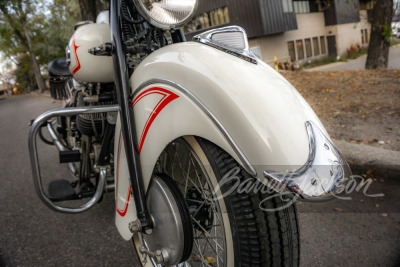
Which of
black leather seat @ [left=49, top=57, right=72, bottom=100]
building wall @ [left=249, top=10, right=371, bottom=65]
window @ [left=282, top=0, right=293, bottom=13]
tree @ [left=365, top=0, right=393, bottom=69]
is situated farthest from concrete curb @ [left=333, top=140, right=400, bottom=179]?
window @ [left=282, top=0, right=293, bottom=13]

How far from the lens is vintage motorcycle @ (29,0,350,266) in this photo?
1044 millimetres

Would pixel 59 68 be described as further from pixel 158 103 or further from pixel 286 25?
pixel 286 25

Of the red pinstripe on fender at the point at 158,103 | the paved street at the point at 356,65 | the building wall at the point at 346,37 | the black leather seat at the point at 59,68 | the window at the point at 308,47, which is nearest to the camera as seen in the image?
the red pinstripe on fender at the point at 158,103

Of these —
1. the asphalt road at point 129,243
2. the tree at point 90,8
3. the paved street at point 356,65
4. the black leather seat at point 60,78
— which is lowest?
the paved street at point 356,65

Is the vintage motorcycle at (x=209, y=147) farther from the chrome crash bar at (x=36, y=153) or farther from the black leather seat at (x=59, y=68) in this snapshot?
the black leather seat at (x=59, y=68)

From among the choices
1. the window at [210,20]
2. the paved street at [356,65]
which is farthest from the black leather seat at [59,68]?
the window at [210,20]

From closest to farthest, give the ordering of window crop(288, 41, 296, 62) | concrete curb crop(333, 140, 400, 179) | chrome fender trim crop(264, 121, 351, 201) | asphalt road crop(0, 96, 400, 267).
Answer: chrome fender trim crop(264, 121, 351, 201), asphalt road crop(0, 96, 400, 267), concrete curb crop(333, 140, 400, 179), window crop(288, 41, 296, 62)

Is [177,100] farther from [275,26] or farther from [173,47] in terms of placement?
[275,26]

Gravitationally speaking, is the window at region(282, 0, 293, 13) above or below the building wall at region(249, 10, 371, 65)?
above

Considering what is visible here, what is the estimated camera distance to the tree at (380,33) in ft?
24.8

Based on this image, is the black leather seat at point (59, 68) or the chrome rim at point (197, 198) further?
the black leather seat at point (59, 68)

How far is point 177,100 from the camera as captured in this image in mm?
1265

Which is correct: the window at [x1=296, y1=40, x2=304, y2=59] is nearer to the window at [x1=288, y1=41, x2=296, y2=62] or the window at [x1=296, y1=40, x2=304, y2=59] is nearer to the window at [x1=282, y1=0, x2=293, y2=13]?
the window at [x1=288, y1=41, x2=296, y2=62]

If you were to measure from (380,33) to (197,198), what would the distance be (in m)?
7.98
